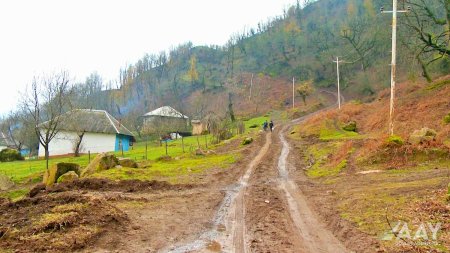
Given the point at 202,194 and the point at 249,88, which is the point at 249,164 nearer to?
the point at 202,194

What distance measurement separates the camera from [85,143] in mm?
61344

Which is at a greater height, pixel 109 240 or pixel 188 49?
pixel 188 49

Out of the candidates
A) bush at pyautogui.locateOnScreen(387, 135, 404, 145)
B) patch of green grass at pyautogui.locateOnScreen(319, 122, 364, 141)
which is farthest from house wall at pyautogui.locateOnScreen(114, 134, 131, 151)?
bush at pyautogui.locateOnScreen(387, 135, 404, 145)

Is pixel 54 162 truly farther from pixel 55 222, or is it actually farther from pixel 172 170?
pixel 55 222

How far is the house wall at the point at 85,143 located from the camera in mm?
60156

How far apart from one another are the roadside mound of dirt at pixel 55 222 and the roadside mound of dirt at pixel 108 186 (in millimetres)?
3365

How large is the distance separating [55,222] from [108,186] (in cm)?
800

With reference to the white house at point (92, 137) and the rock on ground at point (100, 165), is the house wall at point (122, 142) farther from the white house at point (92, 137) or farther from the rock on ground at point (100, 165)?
the rock on ground at point (100, 165)

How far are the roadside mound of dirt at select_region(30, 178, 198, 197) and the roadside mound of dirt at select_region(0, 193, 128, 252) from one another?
336 cm

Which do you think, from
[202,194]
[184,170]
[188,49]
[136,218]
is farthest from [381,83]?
[188,49]

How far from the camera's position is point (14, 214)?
1197 cm

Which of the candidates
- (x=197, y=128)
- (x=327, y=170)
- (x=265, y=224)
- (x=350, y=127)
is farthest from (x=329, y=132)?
(x=197, y=128)

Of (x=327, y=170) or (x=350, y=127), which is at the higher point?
(x=350, y=127)

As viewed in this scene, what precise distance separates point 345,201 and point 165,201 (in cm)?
686
